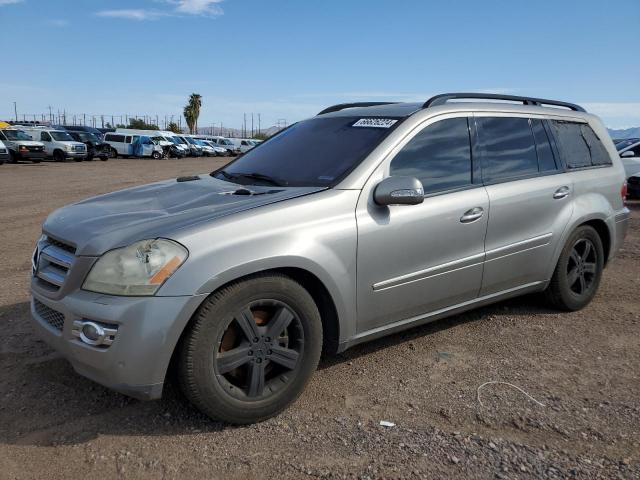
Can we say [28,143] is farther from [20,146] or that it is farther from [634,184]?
[634,184]

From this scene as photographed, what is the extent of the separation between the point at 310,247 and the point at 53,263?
1.37 metres

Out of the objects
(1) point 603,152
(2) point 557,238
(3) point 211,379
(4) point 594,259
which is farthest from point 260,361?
(1) point 603,152

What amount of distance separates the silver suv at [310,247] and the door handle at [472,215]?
0.4 inches

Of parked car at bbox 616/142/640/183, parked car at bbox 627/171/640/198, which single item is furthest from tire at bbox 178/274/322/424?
parked car at bbox 627/171/640/198

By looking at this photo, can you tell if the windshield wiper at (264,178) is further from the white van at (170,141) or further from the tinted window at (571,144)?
the white van at (170,141)

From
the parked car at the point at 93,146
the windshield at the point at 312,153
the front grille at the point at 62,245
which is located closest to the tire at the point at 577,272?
the windshield at the point at 312,153

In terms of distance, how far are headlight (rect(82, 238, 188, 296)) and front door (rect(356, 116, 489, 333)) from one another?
3.50ft

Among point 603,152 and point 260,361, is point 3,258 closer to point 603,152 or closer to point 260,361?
point 260,361

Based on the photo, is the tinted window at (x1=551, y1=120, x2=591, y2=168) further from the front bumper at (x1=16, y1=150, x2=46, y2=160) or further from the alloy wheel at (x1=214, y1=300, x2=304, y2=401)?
the front bumper at (x1=16, y1=150, x2=46, y2=160)

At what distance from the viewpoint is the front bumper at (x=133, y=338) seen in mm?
2611

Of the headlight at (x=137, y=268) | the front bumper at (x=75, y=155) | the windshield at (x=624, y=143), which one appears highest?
the windshield at (x=624, y=143)

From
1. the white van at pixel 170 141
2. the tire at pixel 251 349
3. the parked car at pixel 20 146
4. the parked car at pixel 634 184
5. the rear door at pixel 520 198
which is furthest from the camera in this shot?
the white van at pixel 170 141

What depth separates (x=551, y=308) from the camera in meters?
4.84

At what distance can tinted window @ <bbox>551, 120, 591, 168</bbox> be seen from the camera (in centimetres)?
462
